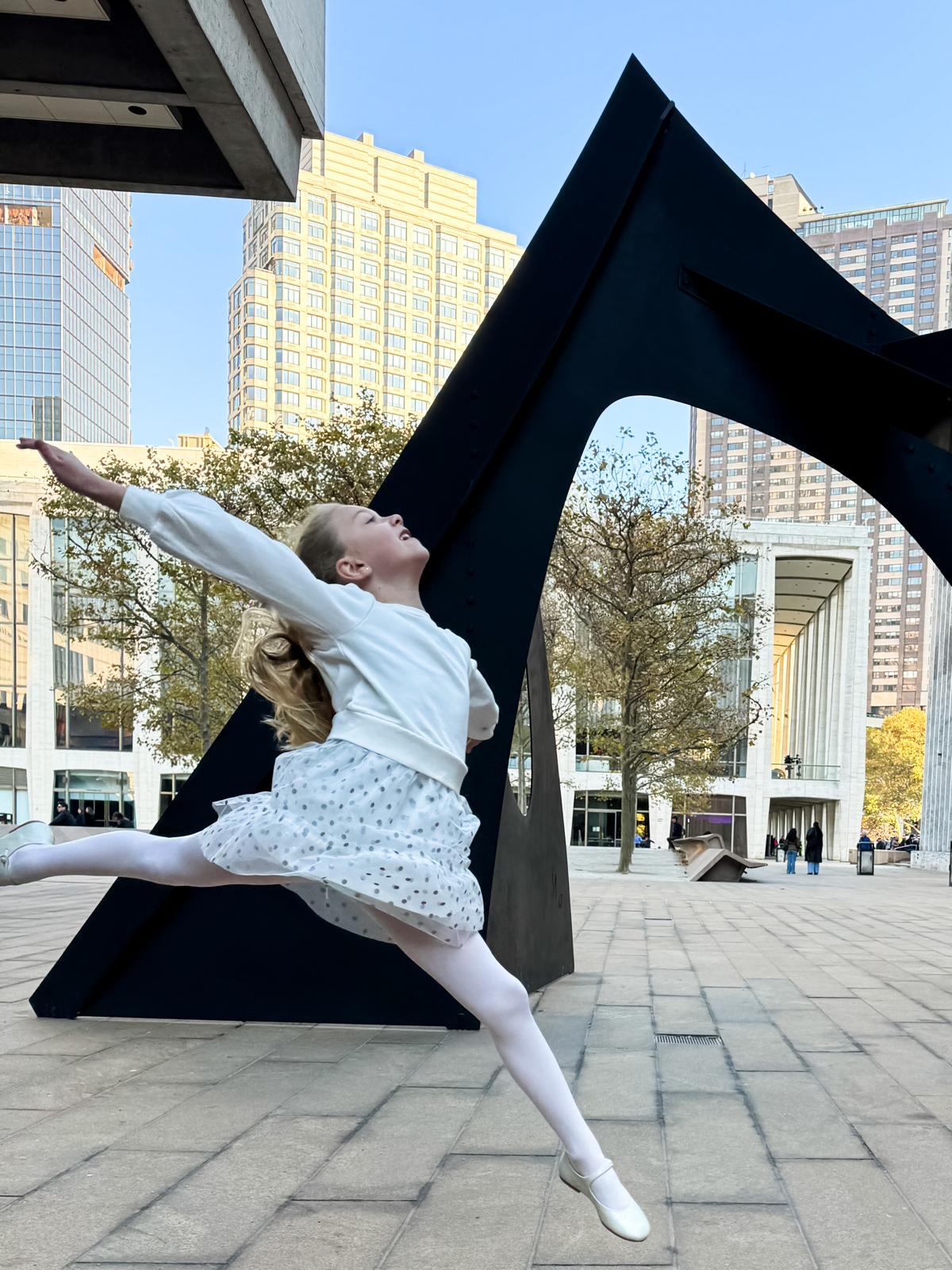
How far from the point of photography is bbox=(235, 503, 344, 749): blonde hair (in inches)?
124

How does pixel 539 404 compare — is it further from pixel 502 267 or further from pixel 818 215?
pixel 818 215

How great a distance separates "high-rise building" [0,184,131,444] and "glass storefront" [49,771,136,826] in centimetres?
6854

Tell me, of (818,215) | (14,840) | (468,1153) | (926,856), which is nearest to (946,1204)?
(468,1153)

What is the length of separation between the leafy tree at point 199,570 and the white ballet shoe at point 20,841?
742 inches

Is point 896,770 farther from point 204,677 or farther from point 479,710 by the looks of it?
point 479,710

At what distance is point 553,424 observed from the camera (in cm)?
541

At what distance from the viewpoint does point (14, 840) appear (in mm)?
3688

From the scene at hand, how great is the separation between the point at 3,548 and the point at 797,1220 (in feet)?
201

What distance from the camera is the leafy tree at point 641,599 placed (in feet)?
87.2

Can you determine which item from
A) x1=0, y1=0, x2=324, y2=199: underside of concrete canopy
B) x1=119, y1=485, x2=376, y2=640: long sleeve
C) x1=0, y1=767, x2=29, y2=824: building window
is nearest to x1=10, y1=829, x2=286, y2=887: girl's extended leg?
x1=119, y1=485, x2=376, y2=640: long sleeve

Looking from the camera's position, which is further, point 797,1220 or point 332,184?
point 332,184

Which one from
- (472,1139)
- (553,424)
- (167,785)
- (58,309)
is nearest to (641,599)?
(553,424)

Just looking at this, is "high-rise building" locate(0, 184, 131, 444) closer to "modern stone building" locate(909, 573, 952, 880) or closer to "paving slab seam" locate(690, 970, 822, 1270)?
"modern stone building" locate(909, 573, 952, 880)

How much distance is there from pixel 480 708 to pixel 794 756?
62990mm
